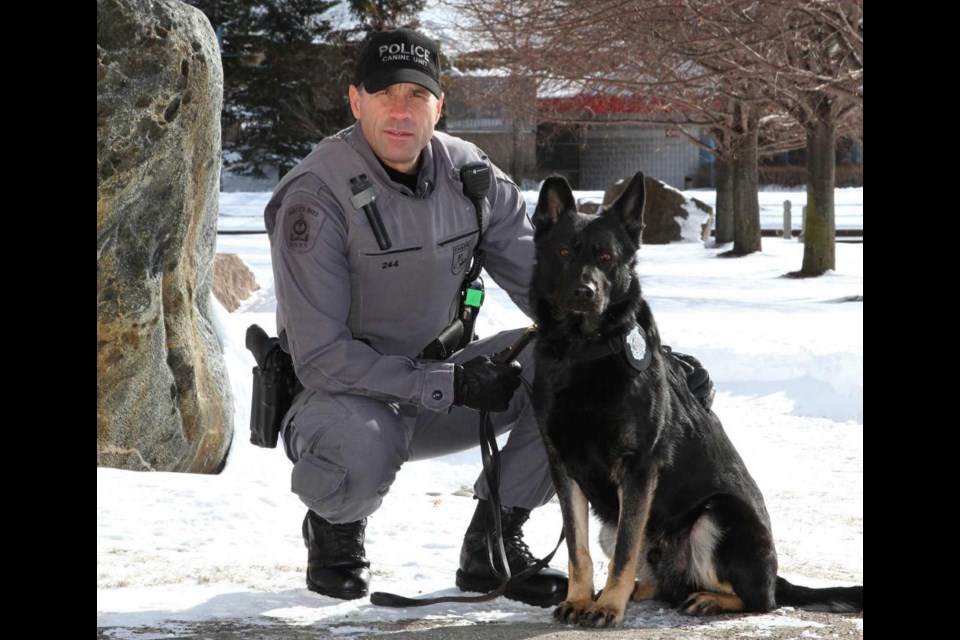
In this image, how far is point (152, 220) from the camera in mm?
5258

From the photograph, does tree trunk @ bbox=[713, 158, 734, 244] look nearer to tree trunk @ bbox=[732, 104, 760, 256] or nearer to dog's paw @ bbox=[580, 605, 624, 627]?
tree trunk @ bbox=[732, 104, 760, 256]

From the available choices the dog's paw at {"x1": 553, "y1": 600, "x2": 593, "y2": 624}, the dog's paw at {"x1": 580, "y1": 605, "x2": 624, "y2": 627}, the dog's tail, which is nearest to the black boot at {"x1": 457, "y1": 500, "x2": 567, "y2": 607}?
the dog's paw at {"x1": 553, "y1": 600, "x2": 593, "y2": 624}

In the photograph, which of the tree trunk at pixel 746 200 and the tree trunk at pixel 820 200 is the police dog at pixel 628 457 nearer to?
the tree trunk at pixel 820 200

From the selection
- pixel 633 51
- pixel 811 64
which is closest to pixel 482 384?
pixel 633 51

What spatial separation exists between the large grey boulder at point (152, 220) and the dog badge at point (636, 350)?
9.25 ft

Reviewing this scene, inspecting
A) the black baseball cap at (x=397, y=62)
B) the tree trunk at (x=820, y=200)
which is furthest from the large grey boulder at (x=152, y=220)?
the tree trunk at (x=820, y=200)

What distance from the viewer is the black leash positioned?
3258 mm

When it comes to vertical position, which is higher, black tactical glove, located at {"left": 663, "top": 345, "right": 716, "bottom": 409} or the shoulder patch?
the shoulder patch

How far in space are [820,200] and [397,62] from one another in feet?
40.4

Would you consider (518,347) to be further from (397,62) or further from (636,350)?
(397,62)

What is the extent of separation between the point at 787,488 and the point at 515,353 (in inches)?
104
